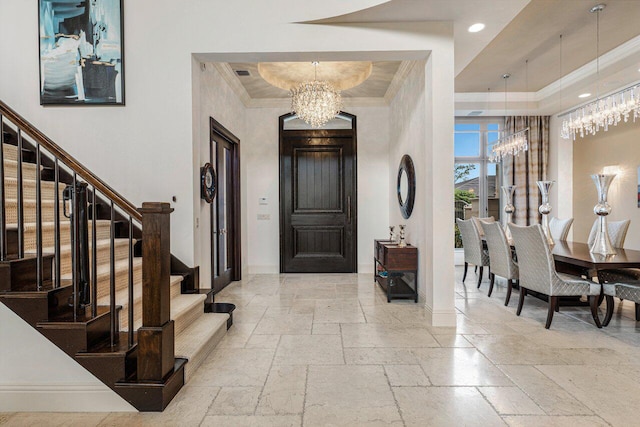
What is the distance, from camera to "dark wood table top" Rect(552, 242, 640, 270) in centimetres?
317

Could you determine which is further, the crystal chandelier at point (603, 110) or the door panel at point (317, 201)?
the door panel at point (317, 201)

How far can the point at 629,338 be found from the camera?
3.16 metres

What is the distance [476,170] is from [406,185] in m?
3.61

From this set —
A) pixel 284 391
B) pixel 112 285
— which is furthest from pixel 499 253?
pixel 112 285

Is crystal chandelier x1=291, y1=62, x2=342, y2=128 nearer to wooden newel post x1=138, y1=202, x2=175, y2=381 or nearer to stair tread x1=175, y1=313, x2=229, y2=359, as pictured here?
stair tread x1=175, y1=313, x2=229, y2=359

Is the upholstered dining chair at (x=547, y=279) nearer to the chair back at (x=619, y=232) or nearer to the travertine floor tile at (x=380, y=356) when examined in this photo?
the chair back at (x=619, y=232)

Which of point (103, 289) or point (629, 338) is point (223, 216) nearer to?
point (103, 289)

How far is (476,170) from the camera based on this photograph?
7.72 meters

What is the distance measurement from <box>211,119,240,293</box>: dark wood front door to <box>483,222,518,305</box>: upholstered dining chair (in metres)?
3.69

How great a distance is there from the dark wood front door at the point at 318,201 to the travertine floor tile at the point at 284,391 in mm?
3801

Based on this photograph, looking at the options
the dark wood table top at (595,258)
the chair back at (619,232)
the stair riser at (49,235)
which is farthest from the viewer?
the chair back at (619,232)

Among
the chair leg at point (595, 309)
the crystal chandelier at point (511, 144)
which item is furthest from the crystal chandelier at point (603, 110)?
the chair leg at point (595, 309)

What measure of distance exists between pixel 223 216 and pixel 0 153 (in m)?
3.43

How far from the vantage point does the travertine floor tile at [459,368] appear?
7.88 feet
